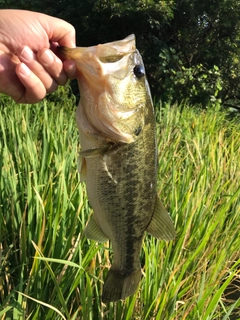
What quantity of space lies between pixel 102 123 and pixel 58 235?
78 cm

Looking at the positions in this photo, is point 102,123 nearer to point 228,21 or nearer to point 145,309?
point 145,309

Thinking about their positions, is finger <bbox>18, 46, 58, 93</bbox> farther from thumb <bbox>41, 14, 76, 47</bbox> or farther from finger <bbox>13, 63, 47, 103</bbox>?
thumb <bbox>41, 14, 76, 47</bbox>

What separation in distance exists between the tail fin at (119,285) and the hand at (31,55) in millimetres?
685

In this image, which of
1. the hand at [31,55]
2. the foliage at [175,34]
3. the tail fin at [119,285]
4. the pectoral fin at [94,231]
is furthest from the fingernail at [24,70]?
the foliage at [175,34]

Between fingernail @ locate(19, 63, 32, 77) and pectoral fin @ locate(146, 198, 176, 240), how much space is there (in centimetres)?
61

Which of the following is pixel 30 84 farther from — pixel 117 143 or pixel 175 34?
pixel 175 34

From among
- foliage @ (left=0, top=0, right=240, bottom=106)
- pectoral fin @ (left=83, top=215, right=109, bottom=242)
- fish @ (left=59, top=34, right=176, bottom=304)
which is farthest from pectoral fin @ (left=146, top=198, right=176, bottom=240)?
foliage @ (left=0, top=0, right=240, bottom=106)

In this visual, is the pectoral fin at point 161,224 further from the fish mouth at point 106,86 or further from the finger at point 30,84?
the finger at point 30,84

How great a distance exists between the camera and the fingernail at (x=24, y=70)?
137cm

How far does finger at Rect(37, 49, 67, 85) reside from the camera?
4.40 ft

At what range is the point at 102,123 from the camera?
1316mm

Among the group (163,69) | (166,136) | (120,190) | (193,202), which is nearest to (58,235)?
(120,190)

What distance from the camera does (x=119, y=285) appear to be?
143cm

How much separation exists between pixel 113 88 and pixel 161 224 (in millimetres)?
477
